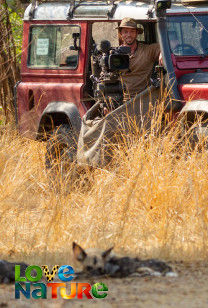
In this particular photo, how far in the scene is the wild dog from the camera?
516 cm

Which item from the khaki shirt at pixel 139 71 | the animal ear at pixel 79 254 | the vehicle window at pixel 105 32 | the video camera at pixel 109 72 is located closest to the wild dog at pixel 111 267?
the animal ear at pixel 79 254

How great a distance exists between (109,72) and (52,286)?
3.13 meters

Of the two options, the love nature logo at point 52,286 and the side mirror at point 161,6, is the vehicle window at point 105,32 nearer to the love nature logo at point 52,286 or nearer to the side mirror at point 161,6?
the side mirror at point 161,6

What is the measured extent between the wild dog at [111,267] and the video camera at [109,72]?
7.79 feet

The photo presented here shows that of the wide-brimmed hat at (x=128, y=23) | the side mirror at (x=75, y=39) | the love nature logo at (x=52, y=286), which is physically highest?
the wide-brimmed hat at (x=128, y=23)

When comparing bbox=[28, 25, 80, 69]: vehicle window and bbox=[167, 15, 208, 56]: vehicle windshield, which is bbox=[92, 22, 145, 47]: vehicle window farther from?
Result: bbox=[167, 15, 208, 56]: vehicle windshield

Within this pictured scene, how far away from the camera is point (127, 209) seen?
627cm

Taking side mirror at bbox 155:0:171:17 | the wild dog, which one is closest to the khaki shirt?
side mirror at bbox 155:0:171:17

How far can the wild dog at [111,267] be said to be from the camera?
5164 millimetres

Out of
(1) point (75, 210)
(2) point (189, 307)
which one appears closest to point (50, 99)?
(1) point (75, 210)

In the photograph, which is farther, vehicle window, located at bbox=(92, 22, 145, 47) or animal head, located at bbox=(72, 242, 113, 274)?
vehicle window, located at bbox=(92, 22, 145, 47)

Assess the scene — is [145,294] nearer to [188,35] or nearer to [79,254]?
[79,254]

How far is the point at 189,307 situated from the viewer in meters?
4.46

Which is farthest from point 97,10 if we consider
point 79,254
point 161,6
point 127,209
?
point 79,254
